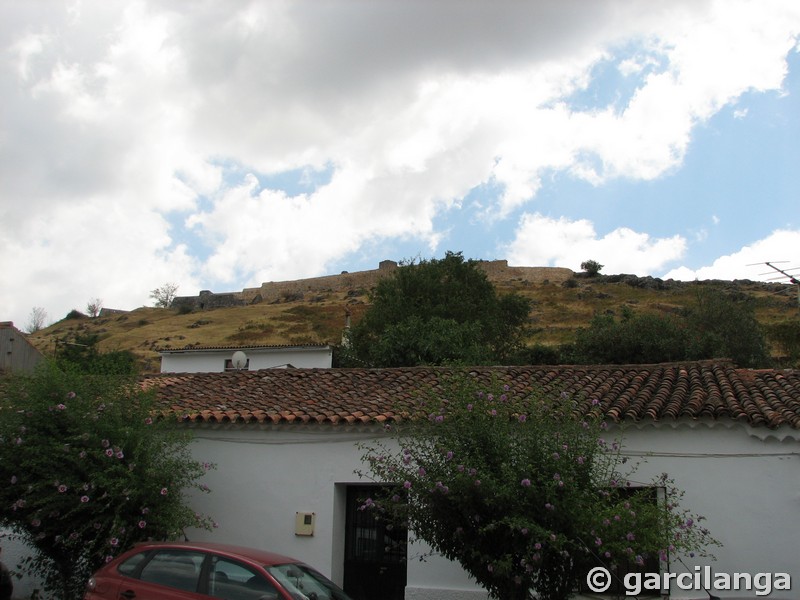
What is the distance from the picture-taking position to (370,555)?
1173cm

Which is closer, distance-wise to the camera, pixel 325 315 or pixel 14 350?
pixel 14 350

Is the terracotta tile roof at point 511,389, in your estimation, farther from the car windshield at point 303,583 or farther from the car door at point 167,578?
the car door at point 167,578

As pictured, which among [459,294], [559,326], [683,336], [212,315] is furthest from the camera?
[212,315]

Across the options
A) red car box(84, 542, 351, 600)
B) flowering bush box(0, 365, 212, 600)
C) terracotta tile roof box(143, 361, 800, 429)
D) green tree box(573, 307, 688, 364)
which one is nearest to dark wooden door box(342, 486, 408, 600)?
terracotta tile roof box(143, 361, 800, 429)

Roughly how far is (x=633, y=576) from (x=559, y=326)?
40331mm

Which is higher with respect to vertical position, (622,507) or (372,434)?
(372,434)

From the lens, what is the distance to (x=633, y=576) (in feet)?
32.5

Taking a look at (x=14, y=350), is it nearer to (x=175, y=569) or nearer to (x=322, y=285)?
(x=175, y=569)

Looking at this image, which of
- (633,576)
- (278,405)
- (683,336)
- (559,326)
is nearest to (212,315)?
(559,326)

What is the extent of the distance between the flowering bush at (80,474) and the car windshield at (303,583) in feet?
9.51

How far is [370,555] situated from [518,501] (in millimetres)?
4920

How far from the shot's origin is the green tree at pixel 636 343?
94.6 ft

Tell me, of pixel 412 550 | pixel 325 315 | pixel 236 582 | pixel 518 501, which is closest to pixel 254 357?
pixel 412 550

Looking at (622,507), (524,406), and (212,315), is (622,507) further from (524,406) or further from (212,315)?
(212,315)
